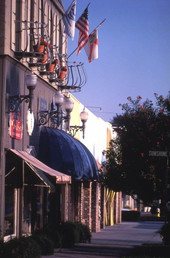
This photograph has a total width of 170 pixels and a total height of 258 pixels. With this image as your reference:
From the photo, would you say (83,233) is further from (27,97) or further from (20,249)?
(20,249)

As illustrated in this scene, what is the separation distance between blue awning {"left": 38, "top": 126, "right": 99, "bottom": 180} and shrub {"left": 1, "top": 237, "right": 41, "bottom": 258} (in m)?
6.81

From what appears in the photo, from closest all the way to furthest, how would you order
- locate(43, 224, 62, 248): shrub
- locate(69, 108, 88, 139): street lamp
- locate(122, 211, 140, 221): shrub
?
locate(43, 224, 62, 248): shrub < locate(69, 108, 88, 139): street lamp < locate(122, 211, 140, 221): shrub

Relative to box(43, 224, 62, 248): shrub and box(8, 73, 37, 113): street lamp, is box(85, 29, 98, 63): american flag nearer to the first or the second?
box(8, 73, 37, 113): street lamp

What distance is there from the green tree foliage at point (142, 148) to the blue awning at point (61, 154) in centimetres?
154

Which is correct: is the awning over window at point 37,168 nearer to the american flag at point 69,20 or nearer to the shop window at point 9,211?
the shop window at point 9,211

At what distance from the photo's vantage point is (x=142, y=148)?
25062 millimetres

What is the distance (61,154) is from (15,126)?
3.65 m

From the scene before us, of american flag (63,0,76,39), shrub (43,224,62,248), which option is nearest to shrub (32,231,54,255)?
shrub (43,224,62,248)

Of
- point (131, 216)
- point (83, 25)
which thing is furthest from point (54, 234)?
point (131, 216)

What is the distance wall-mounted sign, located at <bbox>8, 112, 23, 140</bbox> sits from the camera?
20.1m

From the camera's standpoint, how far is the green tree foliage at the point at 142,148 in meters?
24.3

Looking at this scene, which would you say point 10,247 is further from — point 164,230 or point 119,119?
point 119,119

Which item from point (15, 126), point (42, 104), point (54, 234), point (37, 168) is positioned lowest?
point (54, 234)

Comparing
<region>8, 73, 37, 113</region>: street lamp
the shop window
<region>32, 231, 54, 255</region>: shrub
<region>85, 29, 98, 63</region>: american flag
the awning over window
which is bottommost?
<region>32, 231, 54, 255</region>: shrub
